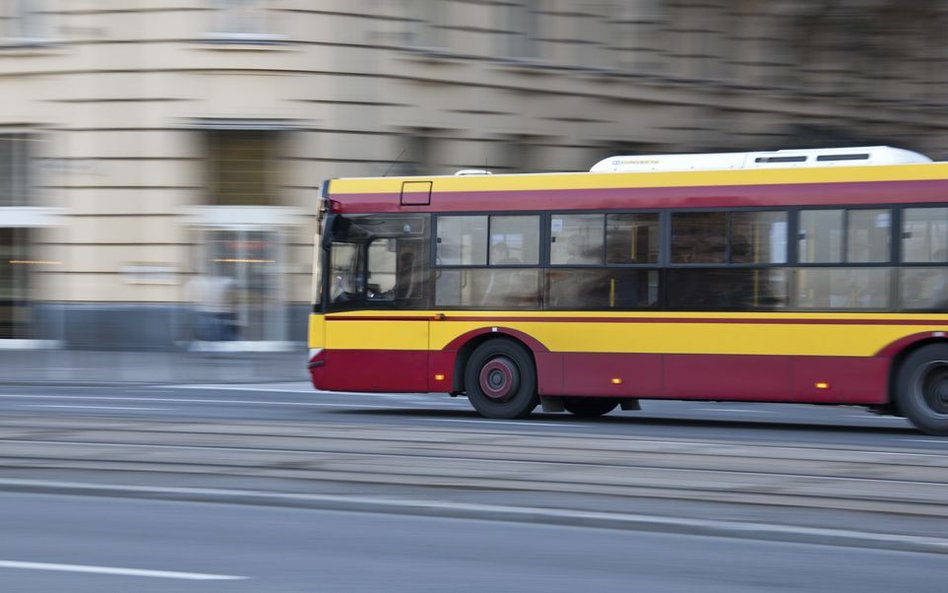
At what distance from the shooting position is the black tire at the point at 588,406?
1560 centimetres

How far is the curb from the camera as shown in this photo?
7.32m

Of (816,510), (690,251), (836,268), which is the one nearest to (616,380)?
(690,251)

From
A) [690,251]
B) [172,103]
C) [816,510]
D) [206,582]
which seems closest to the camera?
[206,582]

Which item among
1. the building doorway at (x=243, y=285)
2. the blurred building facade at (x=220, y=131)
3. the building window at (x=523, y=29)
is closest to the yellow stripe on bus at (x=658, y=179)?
the blurred building facade at (x=220, y=131)

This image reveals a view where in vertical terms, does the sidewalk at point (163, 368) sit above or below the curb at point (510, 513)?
below

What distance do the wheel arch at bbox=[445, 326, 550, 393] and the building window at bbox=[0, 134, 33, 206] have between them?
1438cm

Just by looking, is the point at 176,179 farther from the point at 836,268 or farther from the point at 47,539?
the point at 47,539

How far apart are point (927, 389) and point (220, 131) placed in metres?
16.0

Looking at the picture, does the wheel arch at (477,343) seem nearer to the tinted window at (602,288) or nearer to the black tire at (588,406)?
the tinted window at (602,288)

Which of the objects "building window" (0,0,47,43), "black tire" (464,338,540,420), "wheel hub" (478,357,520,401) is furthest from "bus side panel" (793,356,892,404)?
"building window" (0,0,47,43)

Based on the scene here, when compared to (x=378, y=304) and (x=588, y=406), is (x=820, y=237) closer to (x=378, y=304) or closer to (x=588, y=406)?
(x=588, y=406)

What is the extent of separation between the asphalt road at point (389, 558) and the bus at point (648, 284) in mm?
6382

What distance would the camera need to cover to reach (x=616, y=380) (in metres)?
14.3

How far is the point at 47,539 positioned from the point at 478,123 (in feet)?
68.8
